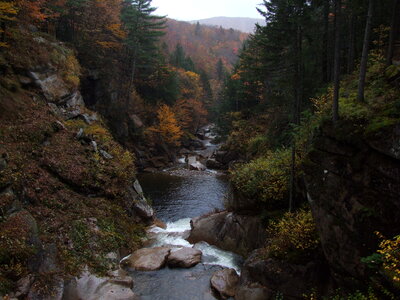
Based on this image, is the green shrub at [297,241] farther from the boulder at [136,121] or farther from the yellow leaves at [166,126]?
the yellow leaves at [166,126]

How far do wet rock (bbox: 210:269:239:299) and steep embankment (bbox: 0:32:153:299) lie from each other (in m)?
3.90

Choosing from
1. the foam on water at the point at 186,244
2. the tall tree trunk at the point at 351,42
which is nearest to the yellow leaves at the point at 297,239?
the foam on water at the point at 186,244

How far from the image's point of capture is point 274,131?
23422mm

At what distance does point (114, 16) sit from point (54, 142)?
24806 mm

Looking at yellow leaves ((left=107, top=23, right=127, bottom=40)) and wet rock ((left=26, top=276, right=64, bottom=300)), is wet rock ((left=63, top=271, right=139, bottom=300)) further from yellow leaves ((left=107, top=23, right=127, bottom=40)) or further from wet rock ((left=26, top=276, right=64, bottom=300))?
yellow leaves ((left=107, top=23, right=127, bottom=40))

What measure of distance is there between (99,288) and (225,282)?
17.5 ft

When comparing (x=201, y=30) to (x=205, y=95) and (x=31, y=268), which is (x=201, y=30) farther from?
(x=31, y=268)

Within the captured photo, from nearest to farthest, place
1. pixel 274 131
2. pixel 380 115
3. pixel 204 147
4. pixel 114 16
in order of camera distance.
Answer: pixel 380 115 < pixel 274 131 < pixel 114 16 < pixel 204 147

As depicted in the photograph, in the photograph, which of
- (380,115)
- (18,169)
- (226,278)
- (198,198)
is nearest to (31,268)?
(18,169)

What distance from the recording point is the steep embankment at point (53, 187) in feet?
32.8

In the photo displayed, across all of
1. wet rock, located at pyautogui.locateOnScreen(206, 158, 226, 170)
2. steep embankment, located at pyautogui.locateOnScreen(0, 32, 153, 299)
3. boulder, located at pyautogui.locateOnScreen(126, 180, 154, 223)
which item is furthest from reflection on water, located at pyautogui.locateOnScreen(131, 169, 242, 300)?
wet rock, located at pyautogui.locateOnScreen(206, 158, 226, 170)

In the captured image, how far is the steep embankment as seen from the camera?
10000mm

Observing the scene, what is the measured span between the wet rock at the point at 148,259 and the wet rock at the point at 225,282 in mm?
2994

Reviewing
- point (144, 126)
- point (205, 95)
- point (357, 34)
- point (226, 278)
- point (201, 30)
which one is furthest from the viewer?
point (201, 30)
